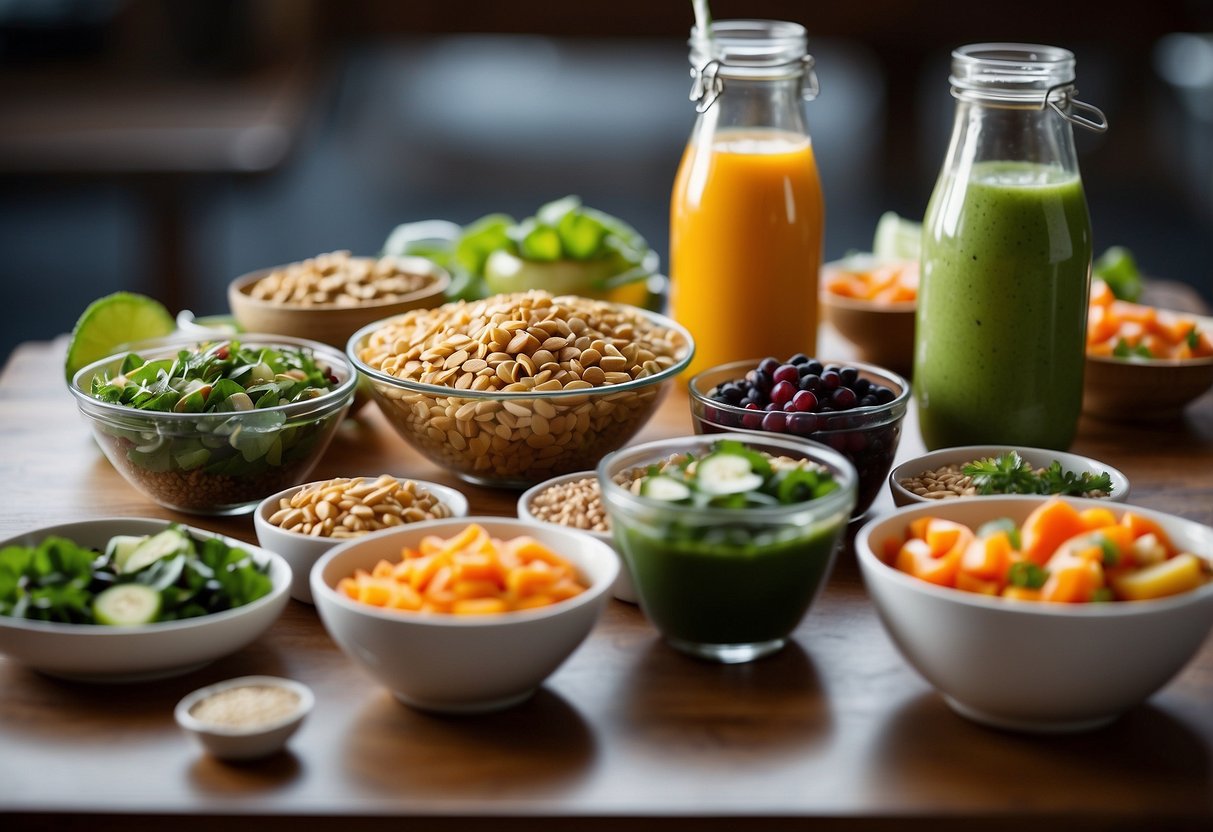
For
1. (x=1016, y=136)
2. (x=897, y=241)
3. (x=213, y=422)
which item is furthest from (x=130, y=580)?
(x=897, y=241)

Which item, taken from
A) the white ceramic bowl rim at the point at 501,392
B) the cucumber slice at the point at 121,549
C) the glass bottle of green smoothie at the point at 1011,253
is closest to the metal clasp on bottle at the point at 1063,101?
the glass bottle of green smoothie at the point at 1011,253

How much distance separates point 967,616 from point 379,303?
1105 mm

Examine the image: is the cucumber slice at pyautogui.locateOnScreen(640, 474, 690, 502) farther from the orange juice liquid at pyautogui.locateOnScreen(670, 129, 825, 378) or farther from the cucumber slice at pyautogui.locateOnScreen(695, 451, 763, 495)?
the orange juice liquid at pyautogui.locateOnScreen(670, 129, 825, 378)

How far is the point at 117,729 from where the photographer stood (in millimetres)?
1136

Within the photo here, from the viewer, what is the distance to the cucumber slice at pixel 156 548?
4.07 feet

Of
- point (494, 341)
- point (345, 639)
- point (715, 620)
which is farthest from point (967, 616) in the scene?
point (494, 341)

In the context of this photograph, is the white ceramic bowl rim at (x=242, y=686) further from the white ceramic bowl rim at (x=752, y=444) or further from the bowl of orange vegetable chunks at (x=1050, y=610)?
the bowl of orange vegetable chunks at (x=1050, y=610)

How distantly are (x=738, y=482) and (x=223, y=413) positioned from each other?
0.62 metres

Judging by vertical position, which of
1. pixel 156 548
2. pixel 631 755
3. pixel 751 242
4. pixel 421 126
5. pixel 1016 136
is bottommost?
pixel 421 126

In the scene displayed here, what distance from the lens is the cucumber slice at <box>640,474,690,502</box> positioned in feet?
3.88

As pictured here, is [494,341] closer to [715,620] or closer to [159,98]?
[715,620]

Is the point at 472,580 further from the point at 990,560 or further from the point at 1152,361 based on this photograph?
the point at 1152,361

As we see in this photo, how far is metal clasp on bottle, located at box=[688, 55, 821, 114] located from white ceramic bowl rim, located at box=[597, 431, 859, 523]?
624mm

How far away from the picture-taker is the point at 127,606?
46.4 inches
